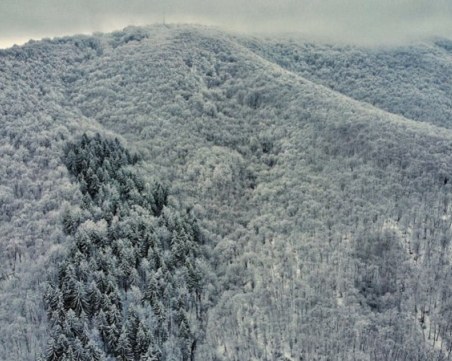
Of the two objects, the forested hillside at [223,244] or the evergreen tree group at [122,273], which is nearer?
the evergreen tree group at [122,273]

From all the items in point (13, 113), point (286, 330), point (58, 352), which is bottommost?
point (286, 330)

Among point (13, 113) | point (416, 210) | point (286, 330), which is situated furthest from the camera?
point (13, 113)

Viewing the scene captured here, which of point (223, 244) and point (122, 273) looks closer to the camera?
point (122, 273)

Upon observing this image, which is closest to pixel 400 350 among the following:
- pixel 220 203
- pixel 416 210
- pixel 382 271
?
pixel 382 271

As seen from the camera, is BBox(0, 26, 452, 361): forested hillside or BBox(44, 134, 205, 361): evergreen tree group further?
BBox(0, 26, 452, 361): forested hillside

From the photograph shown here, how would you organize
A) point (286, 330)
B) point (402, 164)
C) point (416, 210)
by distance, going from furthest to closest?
point (402, 164) < point (416, 210) < point (286, 330)

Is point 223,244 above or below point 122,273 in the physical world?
below

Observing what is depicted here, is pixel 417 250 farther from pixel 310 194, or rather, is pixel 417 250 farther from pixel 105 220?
pixel 105 220

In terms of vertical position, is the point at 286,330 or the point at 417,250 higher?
the point at 417,250
